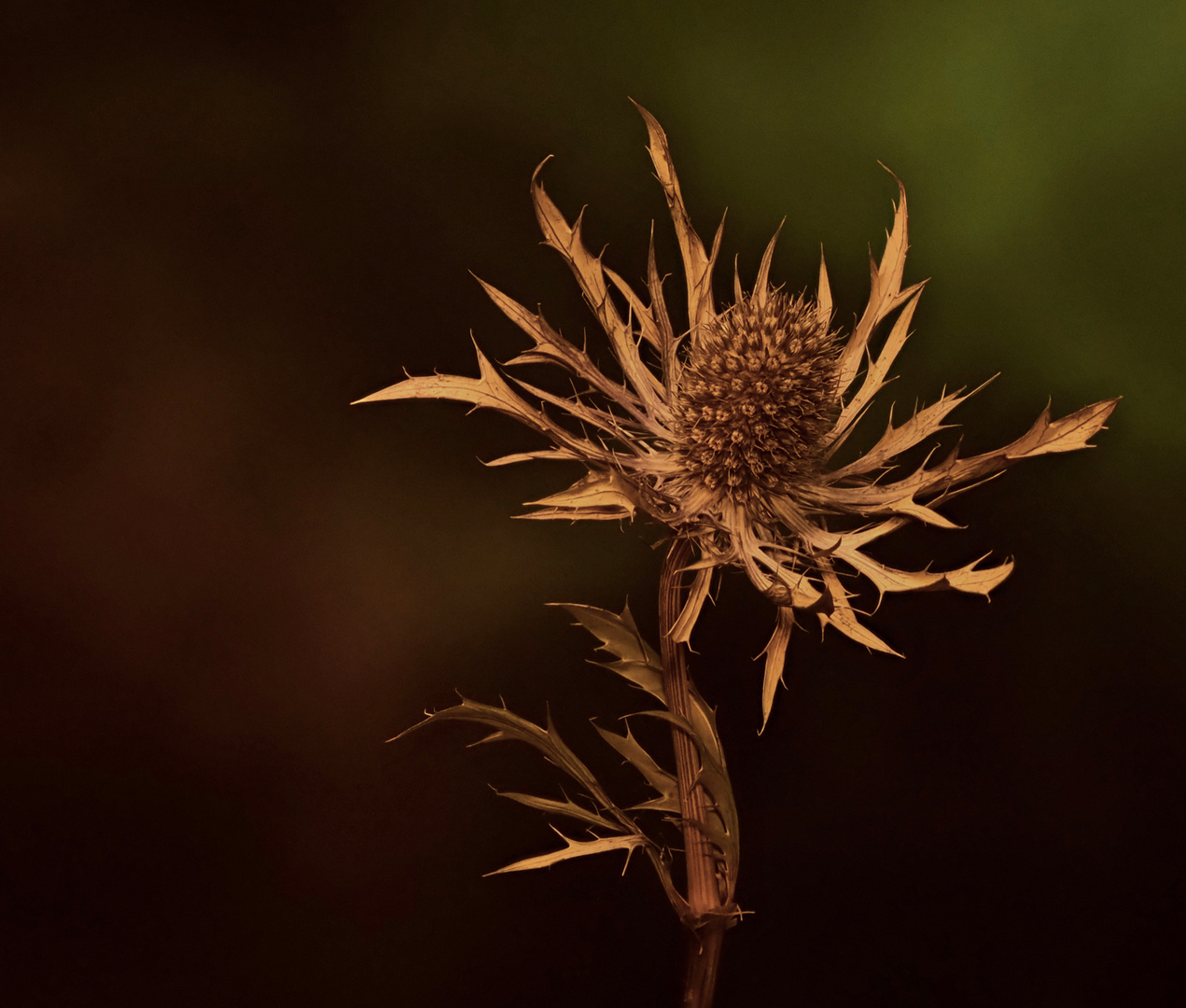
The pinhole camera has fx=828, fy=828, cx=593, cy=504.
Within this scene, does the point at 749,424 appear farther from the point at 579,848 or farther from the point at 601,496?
the point at 579,848

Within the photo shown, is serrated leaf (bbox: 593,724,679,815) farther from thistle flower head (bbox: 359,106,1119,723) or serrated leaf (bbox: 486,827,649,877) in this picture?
thistle flower head (bbox: 359,106,1119,723)

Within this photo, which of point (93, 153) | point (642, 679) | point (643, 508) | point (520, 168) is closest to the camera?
point (643, 508)

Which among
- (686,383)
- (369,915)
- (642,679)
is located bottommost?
(369,915)

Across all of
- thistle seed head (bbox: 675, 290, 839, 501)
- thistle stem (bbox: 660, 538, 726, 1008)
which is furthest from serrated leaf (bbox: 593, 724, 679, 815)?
thistle seed head (bbox: 675, 290, 839, 501)

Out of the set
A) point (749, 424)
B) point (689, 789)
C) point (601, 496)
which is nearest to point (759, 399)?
point (749, 424)

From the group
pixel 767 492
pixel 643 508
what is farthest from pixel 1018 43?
pixel 643 508

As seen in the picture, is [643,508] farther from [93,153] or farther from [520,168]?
[93,153]

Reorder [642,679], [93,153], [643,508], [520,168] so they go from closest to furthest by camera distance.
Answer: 1. [643,508]
2. [642,679]
3. [93,153]
4. [520,168]

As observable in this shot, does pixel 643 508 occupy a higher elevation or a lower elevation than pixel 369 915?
higher
